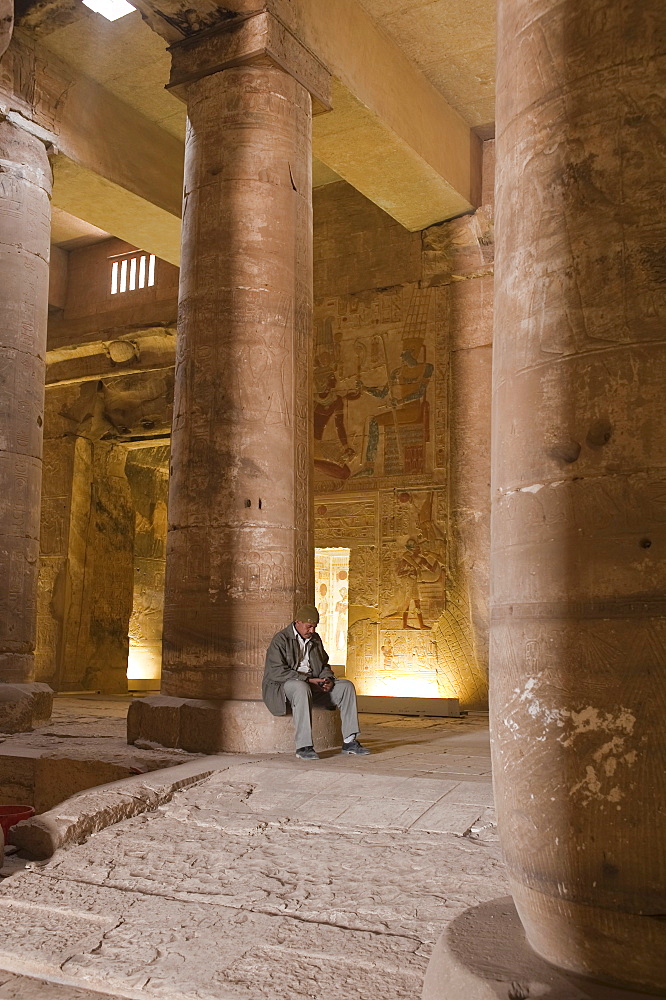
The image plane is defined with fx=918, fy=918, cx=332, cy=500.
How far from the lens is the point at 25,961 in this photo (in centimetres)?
318

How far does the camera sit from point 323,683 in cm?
669

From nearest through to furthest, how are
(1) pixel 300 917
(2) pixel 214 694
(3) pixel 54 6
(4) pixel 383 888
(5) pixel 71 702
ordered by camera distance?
(1) pixel 300 917 → (4) pixel 383 888 → (2) pixel 214 694 → (3) pixel 54 6 → (5) pixel 71 702

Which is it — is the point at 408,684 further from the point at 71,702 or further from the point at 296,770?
the point at 296,770

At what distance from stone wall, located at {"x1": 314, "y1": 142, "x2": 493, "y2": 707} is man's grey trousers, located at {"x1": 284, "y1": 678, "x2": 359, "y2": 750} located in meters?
4.98

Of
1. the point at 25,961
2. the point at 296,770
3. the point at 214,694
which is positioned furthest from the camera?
the point at 214,694

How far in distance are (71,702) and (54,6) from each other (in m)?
8.43

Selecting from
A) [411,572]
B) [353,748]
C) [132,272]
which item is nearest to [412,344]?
[411,572]

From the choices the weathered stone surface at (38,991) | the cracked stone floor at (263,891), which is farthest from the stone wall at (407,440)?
the weathered stone surface at (38,991)

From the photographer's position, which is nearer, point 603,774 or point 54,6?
point 603,774

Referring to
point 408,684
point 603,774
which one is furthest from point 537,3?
point 408,684

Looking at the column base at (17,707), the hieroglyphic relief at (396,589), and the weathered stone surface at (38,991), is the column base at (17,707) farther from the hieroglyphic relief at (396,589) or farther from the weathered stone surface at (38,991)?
the weathered stone surface at (38,991)

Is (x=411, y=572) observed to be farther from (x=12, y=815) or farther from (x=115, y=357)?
(x=12, y=815)

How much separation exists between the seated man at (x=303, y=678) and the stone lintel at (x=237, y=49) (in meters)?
4.67

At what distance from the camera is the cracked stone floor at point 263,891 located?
9.86 feet
